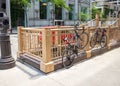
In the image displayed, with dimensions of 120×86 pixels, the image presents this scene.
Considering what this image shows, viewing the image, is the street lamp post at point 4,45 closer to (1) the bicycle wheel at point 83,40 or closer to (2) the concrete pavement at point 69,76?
(2) the concrete pavement at point 69,76

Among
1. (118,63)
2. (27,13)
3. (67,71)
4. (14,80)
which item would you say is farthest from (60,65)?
(27,13)

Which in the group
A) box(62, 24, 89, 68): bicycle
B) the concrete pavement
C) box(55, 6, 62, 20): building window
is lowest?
the concrete pavement

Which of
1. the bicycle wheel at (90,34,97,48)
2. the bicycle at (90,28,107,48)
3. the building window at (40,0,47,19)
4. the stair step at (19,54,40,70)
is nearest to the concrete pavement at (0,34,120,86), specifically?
the stair step at (19,54,40,70)

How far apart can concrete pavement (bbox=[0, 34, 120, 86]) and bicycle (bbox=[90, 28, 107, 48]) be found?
1504mm

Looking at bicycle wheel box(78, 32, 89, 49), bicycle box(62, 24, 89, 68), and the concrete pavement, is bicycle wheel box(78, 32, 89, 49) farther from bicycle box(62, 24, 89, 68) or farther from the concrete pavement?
the concrete pavement

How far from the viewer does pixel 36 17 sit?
19828 millimetres

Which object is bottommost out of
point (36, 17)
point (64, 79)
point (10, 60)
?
point (64, 79)

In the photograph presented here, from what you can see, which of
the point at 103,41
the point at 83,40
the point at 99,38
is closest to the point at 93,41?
the point at 99,38

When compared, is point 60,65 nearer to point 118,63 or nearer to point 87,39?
point 87,39

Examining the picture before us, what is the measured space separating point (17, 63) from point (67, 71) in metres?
1.74

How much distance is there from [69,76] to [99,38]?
3216 mm

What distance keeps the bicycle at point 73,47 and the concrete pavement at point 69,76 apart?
23 centimetres

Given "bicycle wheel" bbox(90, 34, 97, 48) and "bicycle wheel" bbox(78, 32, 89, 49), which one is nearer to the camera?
"bicycle wheel" bbox(78, 32, 89, 49)

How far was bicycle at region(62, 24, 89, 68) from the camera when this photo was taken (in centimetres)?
494
